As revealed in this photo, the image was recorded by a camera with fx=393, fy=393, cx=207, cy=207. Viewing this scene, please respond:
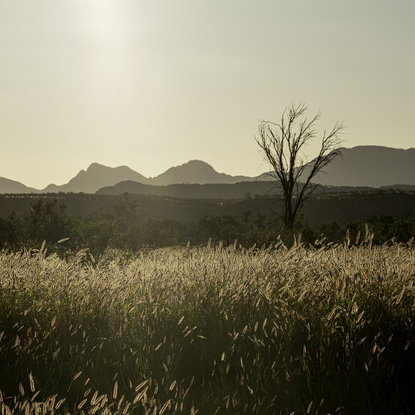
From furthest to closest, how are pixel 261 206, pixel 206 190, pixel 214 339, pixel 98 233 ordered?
pixel 206 190 < pixel 261 206 < pixel 98 233 < pixel 214 339

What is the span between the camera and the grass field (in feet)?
8.92

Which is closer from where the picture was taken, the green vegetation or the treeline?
the green vegetation

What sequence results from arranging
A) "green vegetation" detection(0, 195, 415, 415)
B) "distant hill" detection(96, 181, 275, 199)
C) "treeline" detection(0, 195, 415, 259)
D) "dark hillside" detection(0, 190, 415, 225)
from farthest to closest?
"distant hill" detection(96, 181, 275, 199), "dark hillside" detection(0, 190, 415, 225), "treeline" detection(0, 195, 415, 259), "green vegetation" detection(0, 195, 415, 415)

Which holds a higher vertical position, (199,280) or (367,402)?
(199,280)

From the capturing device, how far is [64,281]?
4230 millimetres

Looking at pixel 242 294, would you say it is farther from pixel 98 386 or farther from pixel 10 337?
pixel 10 337

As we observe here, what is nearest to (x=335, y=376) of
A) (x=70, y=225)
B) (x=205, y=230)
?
(x=70, y=225)

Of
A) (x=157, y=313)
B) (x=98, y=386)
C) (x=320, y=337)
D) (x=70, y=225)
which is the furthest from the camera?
(x=70, y=225)

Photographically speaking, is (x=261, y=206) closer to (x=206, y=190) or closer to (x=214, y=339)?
(x=214, y=339)

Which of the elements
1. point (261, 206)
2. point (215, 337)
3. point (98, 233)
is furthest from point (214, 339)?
point (261, 206)

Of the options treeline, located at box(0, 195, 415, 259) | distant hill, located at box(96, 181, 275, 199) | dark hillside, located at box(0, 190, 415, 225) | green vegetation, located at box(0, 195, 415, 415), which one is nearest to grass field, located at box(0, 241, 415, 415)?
green vegetation, located at box(0, 195, 415, 415)

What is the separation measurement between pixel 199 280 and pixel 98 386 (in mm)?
1705

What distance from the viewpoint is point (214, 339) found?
3.41 m

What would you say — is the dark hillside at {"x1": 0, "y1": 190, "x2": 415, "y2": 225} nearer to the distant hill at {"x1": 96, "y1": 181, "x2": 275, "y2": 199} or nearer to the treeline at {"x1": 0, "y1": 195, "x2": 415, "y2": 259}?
→ the treeline at {"x1": 0, "y1": 195, "x2": 415, "y2": 259}
